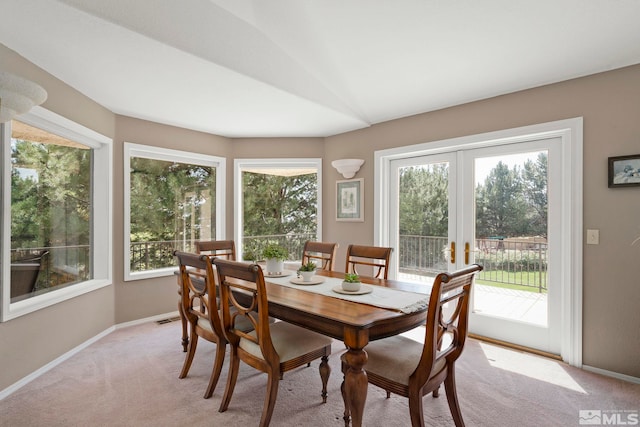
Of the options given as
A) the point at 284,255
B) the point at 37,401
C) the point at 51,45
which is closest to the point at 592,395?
the point at 284,255

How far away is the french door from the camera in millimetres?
2898

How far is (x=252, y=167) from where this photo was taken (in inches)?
180

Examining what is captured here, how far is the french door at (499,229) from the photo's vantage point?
290 centimetres

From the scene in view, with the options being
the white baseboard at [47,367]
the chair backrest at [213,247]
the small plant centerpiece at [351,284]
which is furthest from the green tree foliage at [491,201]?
the white baseboard at [47,367]

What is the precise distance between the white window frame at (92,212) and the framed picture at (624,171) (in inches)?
171

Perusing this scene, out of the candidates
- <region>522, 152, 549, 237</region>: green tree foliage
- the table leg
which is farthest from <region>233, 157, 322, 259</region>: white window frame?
the table leg

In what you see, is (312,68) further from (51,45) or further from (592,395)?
(592,395)

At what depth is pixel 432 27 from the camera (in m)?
2.22

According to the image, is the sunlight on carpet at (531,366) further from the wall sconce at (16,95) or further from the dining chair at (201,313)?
the wall sconce at (16,95)

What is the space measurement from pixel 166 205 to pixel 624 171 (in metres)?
4.47

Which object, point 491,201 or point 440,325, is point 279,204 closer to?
point 491,201

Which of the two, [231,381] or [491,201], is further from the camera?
[491,201]

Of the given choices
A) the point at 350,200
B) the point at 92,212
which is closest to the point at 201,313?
the point at 92,212

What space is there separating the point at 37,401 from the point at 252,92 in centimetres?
273
